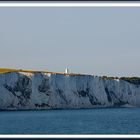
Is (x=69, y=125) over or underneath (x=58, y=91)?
underneath

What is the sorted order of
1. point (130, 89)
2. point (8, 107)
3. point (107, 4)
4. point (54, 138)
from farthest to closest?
point (130, 89)
point (8, 107)
point (107, 4)
point (54, 138)

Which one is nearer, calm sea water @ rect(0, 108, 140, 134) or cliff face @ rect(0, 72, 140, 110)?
calm sea water @ rect(0, 108, 140, 134)

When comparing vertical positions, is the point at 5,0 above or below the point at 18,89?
above

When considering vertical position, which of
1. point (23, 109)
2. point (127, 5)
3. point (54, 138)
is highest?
point (127, 5)

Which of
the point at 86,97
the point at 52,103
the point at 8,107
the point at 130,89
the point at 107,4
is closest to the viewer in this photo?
the point at 107,4

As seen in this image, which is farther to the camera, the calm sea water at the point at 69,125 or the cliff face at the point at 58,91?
the cliff face at the point at 58,91

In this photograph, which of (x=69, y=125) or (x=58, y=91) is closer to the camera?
(x=69, y=125)

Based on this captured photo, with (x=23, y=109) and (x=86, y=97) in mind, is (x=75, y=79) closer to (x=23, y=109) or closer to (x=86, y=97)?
(x=86, y=97)

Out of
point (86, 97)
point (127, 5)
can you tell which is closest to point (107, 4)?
point (127, 5)
